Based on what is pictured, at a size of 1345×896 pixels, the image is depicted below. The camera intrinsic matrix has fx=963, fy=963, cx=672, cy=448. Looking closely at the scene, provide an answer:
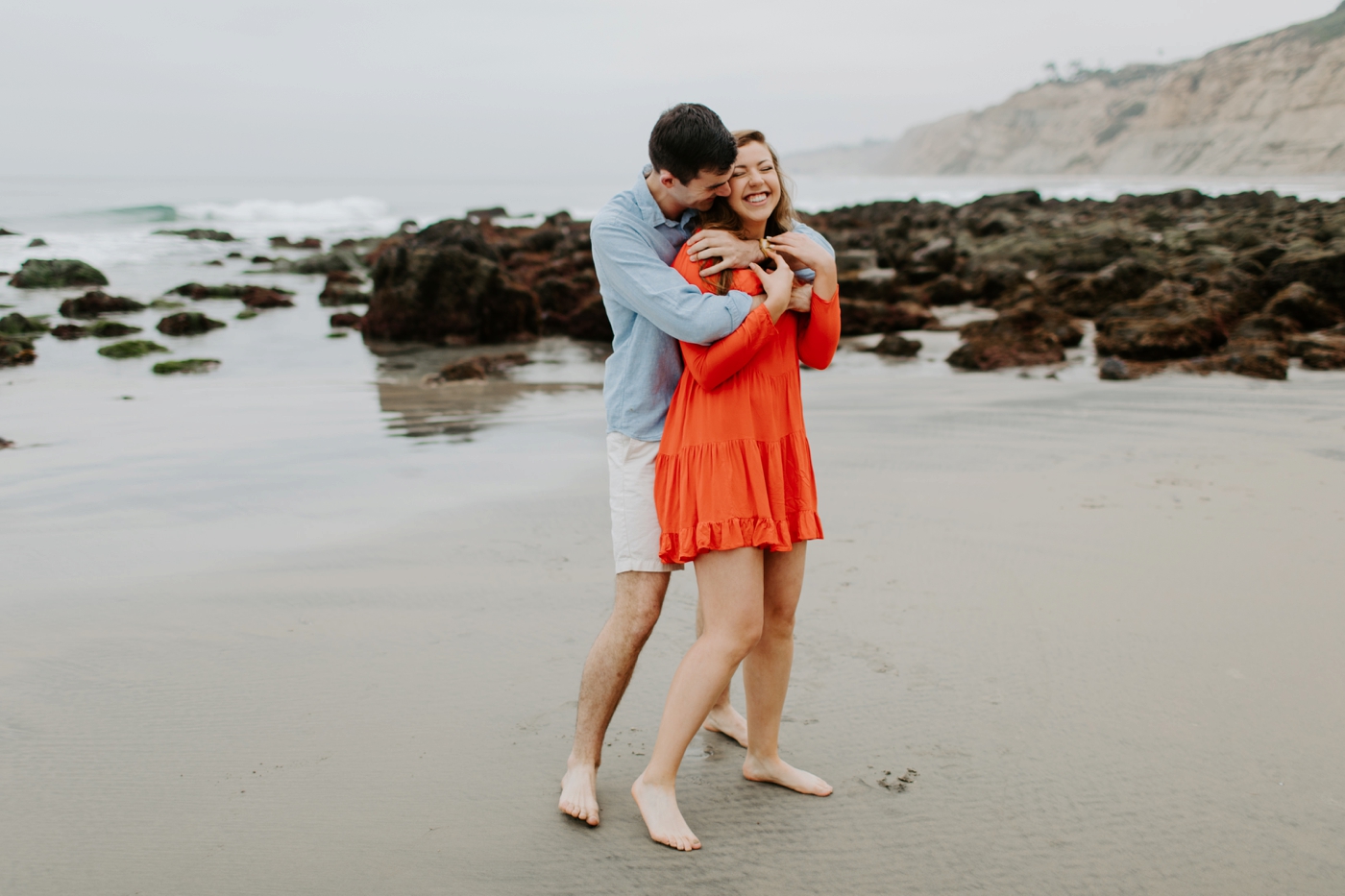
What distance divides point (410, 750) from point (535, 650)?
2.48ft

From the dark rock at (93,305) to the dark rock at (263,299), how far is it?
1830mm

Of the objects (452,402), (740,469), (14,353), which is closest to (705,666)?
(740,469)

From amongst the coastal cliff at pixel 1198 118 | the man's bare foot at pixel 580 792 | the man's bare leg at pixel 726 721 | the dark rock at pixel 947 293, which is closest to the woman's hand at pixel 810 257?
the man's bare leg at pixel 726 721

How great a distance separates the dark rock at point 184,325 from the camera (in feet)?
42.4

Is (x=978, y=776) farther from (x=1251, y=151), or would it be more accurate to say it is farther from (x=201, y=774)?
(x=1251, y=151)

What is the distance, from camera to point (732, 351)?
2400mm

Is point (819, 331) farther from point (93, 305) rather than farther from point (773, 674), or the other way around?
point (93, 305)

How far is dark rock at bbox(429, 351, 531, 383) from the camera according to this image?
9.34 metres

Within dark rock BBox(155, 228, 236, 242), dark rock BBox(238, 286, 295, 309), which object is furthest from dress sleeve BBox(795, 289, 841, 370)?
dark rock BBox(155, 228, 236, 242)

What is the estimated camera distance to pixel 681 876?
93.9 inches

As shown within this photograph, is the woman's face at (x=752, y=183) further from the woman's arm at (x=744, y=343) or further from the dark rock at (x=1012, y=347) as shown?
the dark rock at (x=1012, y=347)

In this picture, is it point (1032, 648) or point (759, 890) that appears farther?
point (1032, 648)

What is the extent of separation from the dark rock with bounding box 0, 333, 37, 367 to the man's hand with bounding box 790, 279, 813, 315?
1060cm

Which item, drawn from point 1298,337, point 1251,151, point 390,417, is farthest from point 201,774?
point 1251,151
